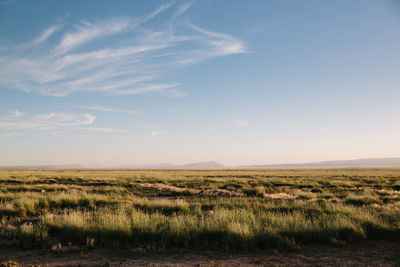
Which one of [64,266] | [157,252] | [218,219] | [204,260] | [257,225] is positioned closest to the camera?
[64,266]

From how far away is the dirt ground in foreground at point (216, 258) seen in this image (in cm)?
578

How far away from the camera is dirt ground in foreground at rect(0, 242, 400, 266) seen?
19.0ft

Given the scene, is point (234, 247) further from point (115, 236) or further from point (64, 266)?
point (64, 266)

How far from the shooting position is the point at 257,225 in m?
7.91

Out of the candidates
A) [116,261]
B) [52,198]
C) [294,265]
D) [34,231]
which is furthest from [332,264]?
[52,198]

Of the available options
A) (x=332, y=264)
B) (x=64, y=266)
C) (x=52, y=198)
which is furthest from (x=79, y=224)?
(x=52, y=198)

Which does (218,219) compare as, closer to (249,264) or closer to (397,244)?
(249,264)

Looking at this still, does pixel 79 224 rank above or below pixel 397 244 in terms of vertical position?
above

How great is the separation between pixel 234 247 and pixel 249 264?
1183mm

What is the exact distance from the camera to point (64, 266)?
5.59m

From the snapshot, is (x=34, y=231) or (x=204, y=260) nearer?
(x=204, y=260)

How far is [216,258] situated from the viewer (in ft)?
20.2

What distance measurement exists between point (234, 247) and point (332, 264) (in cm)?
239

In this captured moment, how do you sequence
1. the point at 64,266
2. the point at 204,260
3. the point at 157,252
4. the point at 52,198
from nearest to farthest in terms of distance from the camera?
the point at 64,266 → the point at 204,260 → the point at 157,252 → the point at 52,198
